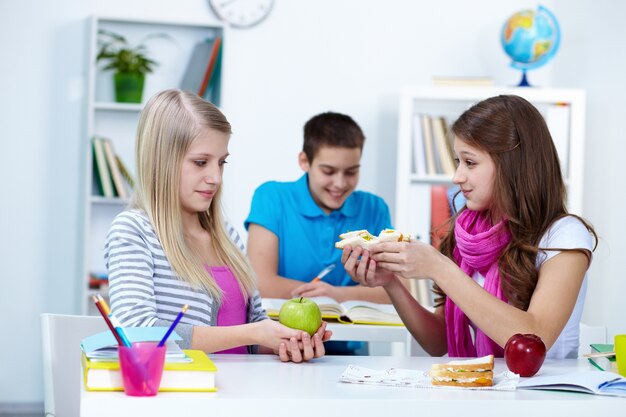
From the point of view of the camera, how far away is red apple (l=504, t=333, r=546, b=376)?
166 cm

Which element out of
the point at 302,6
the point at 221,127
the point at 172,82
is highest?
the point at 302,6

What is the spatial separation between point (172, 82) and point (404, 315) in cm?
268

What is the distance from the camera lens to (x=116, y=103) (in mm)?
4402

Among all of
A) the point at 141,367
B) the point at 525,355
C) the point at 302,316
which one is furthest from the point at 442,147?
the point at 141,367

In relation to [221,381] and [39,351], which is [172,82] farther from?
[221,381]

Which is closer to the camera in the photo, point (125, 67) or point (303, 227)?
point (303, 227)

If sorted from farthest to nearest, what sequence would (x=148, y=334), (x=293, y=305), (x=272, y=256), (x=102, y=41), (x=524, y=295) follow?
(x=102, y=41) < (x=272, y=256) < (x=524, y=295) < (x=293, y=305) < (x=148, y=334)

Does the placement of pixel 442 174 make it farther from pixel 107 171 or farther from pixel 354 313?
pixel 354 313

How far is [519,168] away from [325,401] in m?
Answer: 0.95

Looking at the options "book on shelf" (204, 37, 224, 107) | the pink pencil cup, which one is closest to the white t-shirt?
the pink pencil cup

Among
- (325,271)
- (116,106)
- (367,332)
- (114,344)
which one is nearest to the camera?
(114,344)

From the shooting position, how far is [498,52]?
4.88 meters

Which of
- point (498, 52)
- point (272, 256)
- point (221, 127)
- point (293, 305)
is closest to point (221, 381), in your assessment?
point (293, 305)

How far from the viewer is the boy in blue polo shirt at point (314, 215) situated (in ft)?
10.7
